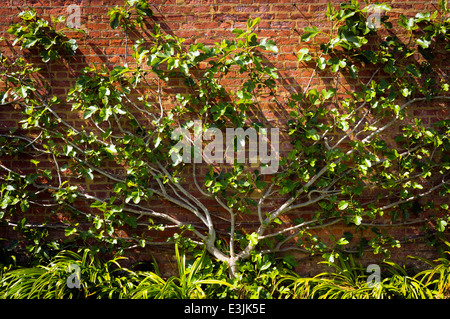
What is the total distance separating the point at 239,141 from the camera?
292 cm

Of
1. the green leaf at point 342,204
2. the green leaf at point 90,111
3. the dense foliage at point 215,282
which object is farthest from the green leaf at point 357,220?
the green leaf at point 90,111

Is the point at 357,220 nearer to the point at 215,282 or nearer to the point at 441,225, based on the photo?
the point at 441,225

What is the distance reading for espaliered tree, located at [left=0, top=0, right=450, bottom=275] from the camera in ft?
9.37

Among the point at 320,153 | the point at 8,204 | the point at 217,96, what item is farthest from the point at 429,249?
the point at 8,204

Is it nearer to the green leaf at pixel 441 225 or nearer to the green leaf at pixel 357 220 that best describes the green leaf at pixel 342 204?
the green leaf at pixel 357 220

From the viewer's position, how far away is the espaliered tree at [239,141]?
2.86 m

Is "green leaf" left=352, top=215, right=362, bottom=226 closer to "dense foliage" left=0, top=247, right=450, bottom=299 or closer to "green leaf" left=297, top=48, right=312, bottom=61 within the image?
"dense foliage" left=0, top=247, right=450, bottom=299

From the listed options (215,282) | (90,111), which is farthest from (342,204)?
(90,111)

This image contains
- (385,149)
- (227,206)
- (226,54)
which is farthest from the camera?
(227,206)

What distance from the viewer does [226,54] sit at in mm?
2635

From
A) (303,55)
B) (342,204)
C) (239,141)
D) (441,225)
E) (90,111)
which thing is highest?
(303,55)

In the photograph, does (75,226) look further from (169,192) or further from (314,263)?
(314,263)

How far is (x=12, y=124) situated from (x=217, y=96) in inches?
69.3

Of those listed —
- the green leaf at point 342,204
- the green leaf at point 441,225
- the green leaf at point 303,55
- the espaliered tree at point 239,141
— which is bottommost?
the green leaf at point 441,225
